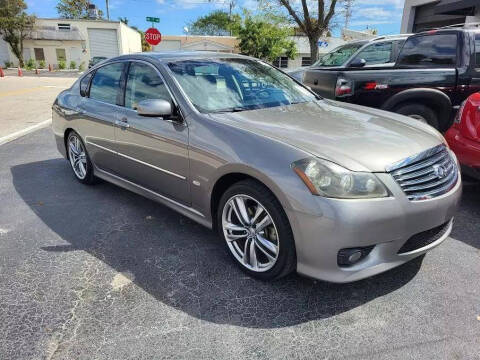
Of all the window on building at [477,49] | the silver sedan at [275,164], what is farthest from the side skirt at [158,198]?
the window on building at [477,49]

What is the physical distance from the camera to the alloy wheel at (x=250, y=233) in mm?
2643

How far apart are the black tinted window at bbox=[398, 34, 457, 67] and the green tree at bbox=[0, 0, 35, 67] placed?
46.5 metres

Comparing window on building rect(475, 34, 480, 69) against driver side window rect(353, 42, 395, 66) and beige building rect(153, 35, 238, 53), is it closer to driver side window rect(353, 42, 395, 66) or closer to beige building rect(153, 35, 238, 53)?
driver side window rect(353, 42, 395, 66)

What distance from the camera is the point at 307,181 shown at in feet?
7.59

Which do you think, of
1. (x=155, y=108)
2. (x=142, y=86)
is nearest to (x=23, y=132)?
(x=142, y=86)

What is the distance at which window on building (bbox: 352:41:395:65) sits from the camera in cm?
787

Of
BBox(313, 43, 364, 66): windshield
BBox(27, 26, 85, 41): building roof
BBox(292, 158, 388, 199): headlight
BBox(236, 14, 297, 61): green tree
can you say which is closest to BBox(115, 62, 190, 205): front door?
BBox(292, 158, 388, 199): headlight

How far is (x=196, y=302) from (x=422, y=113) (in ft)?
15.1

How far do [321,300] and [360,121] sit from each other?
146 centimetres

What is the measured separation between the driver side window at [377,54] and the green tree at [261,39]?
2779 centimetres

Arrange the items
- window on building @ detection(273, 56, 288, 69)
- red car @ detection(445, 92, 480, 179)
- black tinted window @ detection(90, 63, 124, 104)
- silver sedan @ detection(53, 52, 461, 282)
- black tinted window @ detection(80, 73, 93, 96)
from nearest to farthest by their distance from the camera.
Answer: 1. silver sedan @ detection(53, 52, 461, 282)
2. red car @ detection(445, 92, 480, 179)
3. black tinted window @ detection(90, 63, 124, 104)
4. black tinted window @ detection(80, 73, 93, 96)
5. window on building @ detection(273, 56, 288, 69)

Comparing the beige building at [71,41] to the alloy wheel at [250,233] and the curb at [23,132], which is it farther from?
the alloy wheel at [250,233]

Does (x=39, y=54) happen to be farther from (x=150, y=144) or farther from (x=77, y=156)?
(x=150, y=144)

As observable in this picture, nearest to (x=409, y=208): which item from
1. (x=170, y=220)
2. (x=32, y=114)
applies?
(x=170, y=220)
